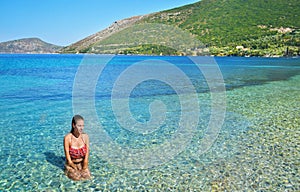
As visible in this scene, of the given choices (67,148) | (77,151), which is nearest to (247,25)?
(77,151)

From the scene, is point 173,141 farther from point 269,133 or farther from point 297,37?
point 297,37

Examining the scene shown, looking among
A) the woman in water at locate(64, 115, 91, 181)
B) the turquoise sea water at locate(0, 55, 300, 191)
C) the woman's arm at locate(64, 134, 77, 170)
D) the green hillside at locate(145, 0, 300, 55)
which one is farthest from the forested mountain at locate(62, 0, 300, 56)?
the woman's arm at locate(64, 134, 77, 170)

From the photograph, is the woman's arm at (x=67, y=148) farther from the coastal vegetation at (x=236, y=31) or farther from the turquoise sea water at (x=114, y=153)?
the coastal vegetation at (x=236, y=31)

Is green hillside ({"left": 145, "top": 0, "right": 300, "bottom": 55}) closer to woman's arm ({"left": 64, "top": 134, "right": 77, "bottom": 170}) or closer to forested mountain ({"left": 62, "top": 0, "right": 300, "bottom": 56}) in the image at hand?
forested mountain ({"left": 62, "top": 0, "right": 300, "bottom": 56})

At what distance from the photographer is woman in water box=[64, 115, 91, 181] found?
8.48m

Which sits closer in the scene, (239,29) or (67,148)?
(67,148)

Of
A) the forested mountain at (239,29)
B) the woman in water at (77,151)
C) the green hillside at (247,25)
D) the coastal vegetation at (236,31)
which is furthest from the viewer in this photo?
the green hillside at (247,25)

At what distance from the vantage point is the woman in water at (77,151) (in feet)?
27.8

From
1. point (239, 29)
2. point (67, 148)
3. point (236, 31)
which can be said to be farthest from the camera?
point (239, 29)

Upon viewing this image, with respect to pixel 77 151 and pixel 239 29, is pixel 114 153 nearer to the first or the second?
pixel 77 151

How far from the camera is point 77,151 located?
8.74 metres

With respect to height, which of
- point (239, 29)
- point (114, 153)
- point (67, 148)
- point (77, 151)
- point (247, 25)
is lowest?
point (114, 153)

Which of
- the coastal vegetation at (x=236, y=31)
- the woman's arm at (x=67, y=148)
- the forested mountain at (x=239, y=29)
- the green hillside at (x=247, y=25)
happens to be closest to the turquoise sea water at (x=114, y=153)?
the woman's arm at (x=67, y=148)

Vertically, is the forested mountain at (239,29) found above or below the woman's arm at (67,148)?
above
